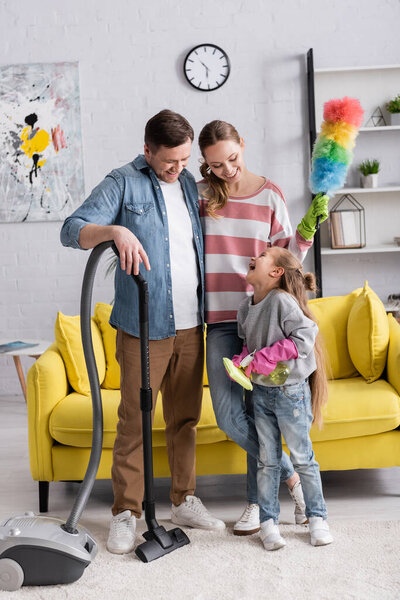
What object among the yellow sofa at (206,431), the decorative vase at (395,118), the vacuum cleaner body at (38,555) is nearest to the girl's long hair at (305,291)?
the yellow sofa at (206,431)

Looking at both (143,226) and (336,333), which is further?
(336,333)

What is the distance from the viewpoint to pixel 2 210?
175 inches

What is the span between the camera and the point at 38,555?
1.94m

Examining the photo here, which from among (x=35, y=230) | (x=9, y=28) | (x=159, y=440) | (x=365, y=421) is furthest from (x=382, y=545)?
(x=9, y=28)

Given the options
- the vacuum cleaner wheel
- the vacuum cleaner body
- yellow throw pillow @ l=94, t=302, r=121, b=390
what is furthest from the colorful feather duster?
the vacuum cleaner wheel

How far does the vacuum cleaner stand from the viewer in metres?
1.93

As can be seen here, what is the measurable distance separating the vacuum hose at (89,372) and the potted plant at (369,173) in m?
2.62

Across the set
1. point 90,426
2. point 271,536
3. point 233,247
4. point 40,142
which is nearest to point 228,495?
point 271,536

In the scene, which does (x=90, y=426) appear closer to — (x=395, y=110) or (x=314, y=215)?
(x=314, y=215)

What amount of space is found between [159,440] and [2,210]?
8.28ft

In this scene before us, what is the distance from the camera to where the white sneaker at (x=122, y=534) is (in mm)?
2176

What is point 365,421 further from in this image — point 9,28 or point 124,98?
point 9,28

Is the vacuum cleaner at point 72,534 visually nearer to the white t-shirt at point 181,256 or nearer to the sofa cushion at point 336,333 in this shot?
the white t-shirt at point 181,256

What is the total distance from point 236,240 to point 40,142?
Answer: 259 centimetres
